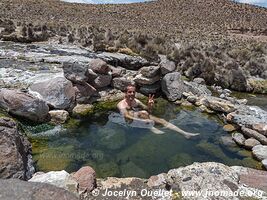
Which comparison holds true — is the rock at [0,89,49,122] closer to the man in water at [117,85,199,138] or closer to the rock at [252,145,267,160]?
the man in water at [117,85,199,138]

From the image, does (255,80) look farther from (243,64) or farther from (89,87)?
(89,87)

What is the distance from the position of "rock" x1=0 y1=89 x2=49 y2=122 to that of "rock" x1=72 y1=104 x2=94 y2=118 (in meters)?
1.14

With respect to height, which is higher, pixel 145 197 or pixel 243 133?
pixel 145 197

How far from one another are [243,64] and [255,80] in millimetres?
2309

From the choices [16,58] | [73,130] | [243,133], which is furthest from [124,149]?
[16,58]

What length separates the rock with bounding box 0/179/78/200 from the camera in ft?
7.73

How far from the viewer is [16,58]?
12055 millimetres

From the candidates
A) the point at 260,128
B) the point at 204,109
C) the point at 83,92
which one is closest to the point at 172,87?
the point at 204,109

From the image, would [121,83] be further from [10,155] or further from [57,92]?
[10,155]

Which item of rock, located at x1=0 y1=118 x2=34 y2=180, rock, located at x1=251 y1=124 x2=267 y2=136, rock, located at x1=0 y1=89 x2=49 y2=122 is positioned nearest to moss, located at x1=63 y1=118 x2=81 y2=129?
rock, located at x1=0 y1=89 x2=49 y2=122

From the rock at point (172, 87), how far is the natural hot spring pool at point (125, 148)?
1.77 m

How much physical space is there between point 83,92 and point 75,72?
23.9 inches

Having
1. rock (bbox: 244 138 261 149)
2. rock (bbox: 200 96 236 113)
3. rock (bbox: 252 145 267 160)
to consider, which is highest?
rock (bbox: 252 145 267 160)

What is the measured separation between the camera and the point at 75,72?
30.0 feet
